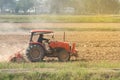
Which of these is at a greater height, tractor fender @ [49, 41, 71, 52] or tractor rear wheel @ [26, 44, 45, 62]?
tractor fender @ [49, 41, 71, 52]

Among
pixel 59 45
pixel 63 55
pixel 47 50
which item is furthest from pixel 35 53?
pixel 63 55

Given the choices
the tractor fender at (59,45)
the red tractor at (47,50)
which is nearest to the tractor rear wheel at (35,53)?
the red tractor at (47,50)

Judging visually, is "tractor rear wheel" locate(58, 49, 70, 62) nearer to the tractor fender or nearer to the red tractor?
the red tractor

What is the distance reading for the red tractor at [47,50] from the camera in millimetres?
16484

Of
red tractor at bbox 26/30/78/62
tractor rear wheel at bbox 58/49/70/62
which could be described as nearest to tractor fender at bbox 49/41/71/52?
red tractor at bbox 26/30/78/62

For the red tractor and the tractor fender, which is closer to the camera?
the red tractor

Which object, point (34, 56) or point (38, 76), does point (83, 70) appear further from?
point (34, 56)

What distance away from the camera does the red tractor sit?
54.1ft

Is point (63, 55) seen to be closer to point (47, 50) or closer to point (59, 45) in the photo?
point (59, 45)

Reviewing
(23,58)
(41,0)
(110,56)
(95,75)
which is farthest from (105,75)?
(41,0)

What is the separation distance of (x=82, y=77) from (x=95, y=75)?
40 cm

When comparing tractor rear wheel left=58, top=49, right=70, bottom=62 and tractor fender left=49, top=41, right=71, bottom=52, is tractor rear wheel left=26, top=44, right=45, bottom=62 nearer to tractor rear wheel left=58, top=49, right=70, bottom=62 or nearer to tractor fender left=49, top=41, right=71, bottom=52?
tractor fender left=49, top=41, right=71, bottom=52

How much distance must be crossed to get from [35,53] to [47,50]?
0.56 metres

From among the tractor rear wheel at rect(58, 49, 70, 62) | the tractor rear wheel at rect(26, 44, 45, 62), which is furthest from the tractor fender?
the tractor rear wheel at rect(26, 44, 45, 62)
